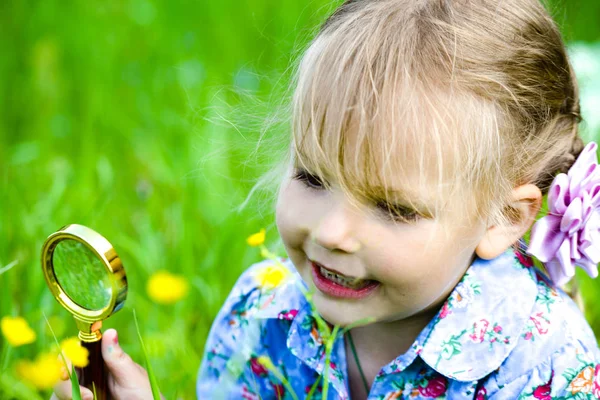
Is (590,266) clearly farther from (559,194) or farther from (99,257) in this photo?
(99,257)

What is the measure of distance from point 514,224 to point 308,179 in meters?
0.39

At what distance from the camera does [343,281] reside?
1426 mm

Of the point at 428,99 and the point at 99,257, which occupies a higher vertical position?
the point at 428,99

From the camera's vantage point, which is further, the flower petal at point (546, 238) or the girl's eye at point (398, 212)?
the flower petal at point (546, 238)

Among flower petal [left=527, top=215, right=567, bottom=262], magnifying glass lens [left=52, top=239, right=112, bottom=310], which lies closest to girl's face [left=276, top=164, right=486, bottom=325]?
flower petal [left=527, top=215, right=567, bottom=262]

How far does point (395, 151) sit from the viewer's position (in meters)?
1.29

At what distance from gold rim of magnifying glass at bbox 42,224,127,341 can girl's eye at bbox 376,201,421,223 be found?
0.42 m

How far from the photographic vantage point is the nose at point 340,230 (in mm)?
1313

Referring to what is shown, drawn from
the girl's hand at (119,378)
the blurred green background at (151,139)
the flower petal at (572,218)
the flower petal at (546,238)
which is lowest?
the blurred green background at (151,139)

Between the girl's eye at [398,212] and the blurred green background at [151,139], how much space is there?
0.40 m

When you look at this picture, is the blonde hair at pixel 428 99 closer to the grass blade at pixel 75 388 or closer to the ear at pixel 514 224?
the ear at pixel 514 224

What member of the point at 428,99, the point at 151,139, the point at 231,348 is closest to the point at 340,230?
the point at 428,99

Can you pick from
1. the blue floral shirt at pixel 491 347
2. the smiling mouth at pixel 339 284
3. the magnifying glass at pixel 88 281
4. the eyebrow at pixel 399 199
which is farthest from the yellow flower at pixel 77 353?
the eyebrow at pixel 399 199

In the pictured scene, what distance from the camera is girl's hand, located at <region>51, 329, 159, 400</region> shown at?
4.56 feet
